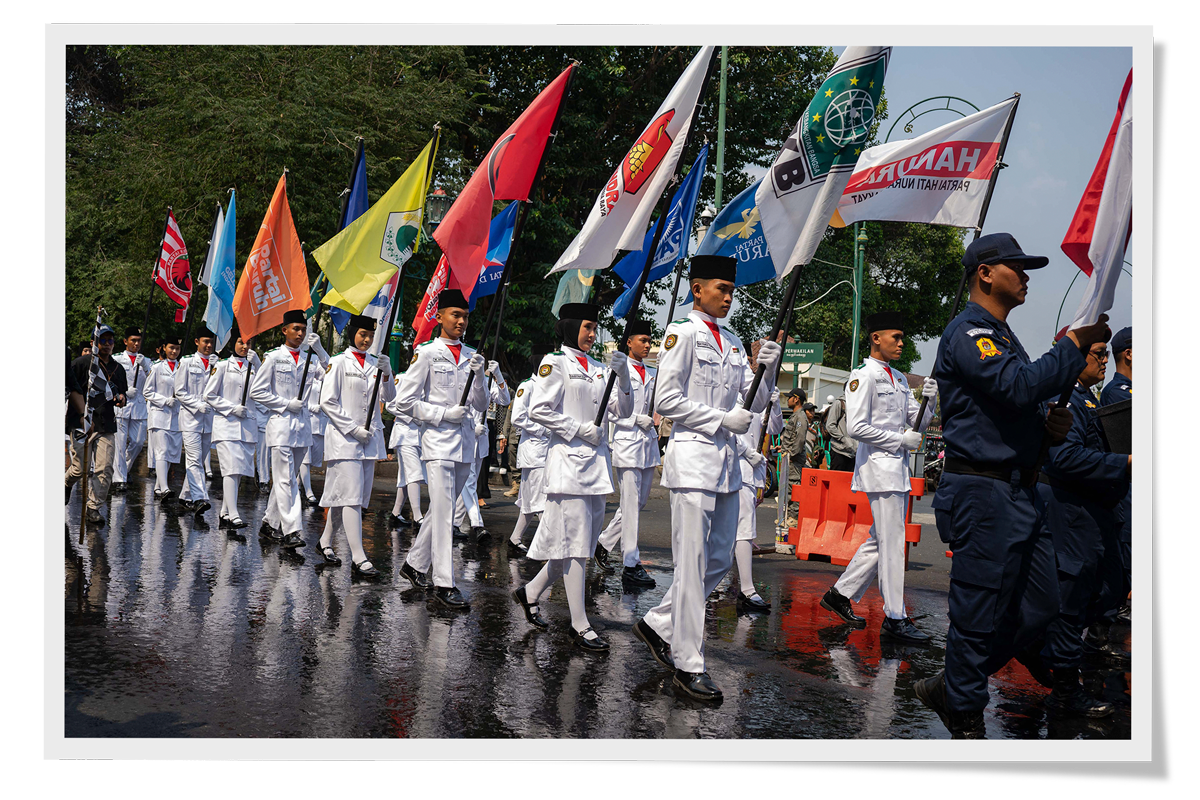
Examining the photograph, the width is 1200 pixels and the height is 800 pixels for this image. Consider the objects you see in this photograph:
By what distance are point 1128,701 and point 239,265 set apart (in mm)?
19756

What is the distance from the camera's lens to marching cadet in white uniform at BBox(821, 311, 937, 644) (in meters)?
7.20

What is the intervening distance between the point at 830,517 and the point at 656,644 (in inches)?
202

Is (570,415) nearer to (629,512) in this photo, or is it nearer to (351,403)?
(629,512)

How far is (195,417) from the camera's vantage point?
45.1 feet

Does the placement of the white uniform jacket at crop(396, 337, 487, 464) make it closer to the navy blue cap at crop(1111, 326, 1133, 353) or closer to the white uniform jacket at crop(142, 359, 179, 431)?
the navy blue cap at crop(1111, 326, 1133, 353)

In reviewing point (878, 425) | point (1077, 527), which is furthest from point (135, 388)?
point (1077, 527)

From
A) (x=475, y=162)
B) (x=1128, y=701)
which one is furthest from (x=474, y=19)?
(x=475, y=162)

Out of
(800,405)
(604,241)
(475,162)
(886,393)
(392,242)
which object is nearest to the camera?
(604,241)

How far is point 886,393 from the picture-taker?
7.58m

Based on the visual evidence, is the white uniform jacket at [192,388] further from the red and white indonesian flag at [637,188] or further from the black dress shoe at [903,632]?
the black dress shoe at [903,632]

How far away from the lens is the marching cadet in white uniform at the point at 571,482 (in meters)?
6.55

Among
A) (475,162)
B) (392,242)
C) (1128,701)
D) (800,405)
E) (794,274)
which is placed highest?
(475,162)

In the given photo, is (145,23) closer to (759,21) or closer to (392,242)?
(759,21)
